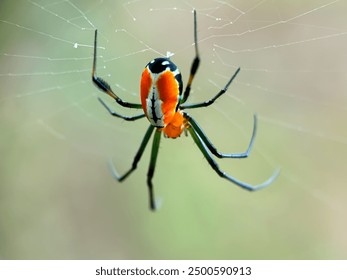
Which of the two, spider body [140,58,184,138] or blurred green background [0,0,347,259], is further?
blurred green background [0,0,347,259]

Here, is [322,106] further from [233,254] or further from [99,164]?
[99,164]

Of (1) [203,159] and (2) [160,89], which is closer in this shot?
(2) [160,89]

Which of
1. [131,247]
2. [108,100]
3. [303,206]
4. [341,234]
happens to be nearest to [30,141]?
[108,100]

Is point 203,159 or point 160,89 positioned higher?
point 160,89
